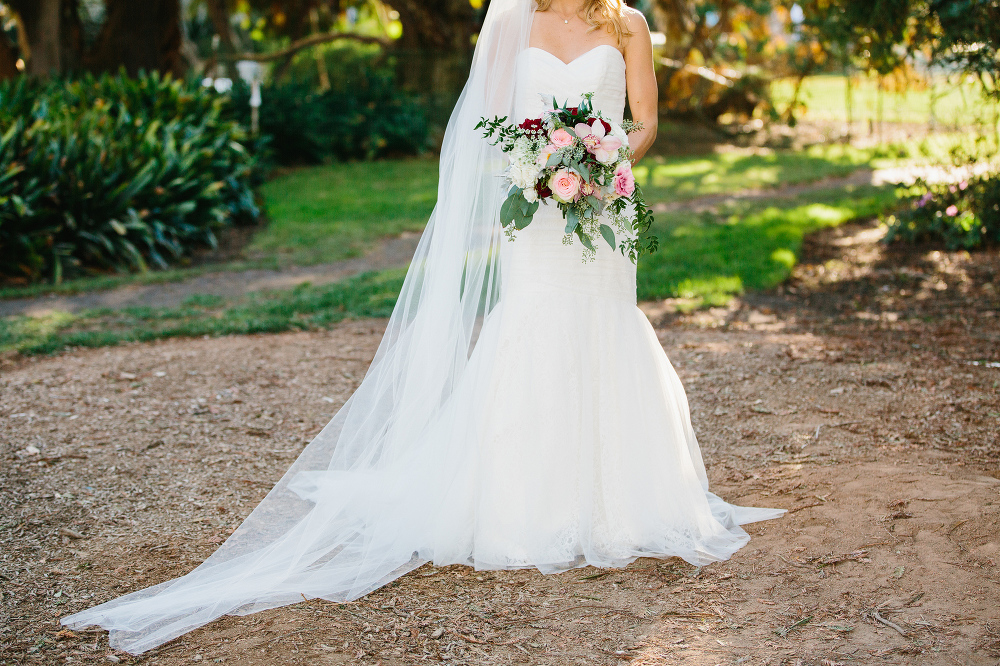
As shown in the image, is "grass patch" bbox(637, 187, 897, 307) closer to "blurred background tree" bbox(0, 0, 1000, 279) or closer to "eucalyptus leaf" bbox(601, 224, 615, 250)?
"blurred background tree" bbox(0, 0, 1000, 279)

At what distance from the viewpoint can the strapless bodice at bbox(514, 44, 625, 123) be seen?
3.34 meters

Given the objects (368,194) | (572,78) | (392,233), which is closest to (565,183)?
(572,78)

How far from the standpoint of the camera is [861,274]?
845cm

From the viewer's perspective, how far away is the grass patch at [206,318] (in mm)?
6480

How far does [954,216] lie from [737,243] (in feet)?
7.35

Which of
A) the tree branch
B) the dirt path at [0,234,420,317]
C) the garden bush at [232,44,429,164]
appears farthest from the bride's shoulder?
the tree branch

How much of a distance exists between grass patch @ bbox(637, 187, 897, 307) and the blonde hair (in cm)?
415

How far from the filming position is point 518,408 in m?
3.32

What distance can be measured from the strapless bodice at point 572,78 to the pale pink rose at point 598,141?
0.31 meters

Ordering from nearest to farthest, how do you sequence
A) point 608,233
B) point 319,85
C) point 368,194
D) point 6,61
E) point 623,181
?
point 623,181
point 608,233
point 368,194
point 6,61
point 319,85

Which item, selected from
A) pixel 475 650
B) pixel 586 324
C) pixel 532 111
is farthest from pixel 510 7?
pixel 475 650

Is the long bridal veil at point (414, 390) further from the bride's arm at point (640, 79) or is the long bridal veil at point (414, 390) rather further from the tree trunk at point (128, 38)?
the tree trunk at point (128, 38)

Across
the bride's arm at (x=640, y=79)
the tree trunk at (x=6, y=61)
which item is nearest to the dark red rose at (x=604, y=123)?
the bride's arm at (x=640, y=79)

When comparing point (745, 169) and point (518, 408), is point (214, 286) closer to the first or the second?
point (518, 408)
